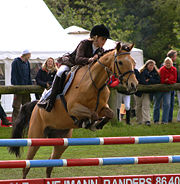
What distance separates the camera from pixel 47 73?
12.8m

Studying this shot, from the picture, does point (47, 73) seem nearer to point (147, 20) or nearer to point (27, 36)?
point (27, 36)

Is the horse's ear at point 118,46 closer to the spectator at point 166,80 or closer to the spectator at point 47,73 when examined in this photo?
the spectator at point 47,73

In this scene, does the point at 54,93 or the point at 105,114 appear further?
the point at 54,93

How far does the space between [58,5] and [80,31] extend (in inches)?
659

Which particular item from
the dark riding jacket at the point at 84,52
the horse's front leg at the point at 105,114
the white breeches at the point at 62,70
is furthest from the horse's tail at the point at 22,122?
the horse's front leg at the point at 105,114

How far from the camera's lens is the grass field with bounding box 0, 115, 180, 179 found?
853cm

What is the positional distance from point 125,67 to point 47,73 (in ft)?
20.2

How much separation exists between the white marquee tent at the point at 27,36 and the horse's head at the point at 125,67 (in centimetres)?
953

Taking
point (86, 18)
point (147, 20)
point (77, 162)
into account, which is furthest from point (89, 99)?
point (147, 20)

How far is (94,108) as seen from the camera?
7.23m

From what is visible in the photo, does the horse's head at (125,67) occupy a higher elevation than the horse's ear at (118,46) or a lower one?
lower

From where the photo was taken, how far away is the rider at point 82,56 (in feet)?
24.3

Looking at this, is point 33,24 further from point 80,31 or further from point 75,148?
point 75,148

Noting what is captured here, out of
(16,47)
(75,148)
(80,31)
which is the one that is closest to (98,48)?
(75,148)
